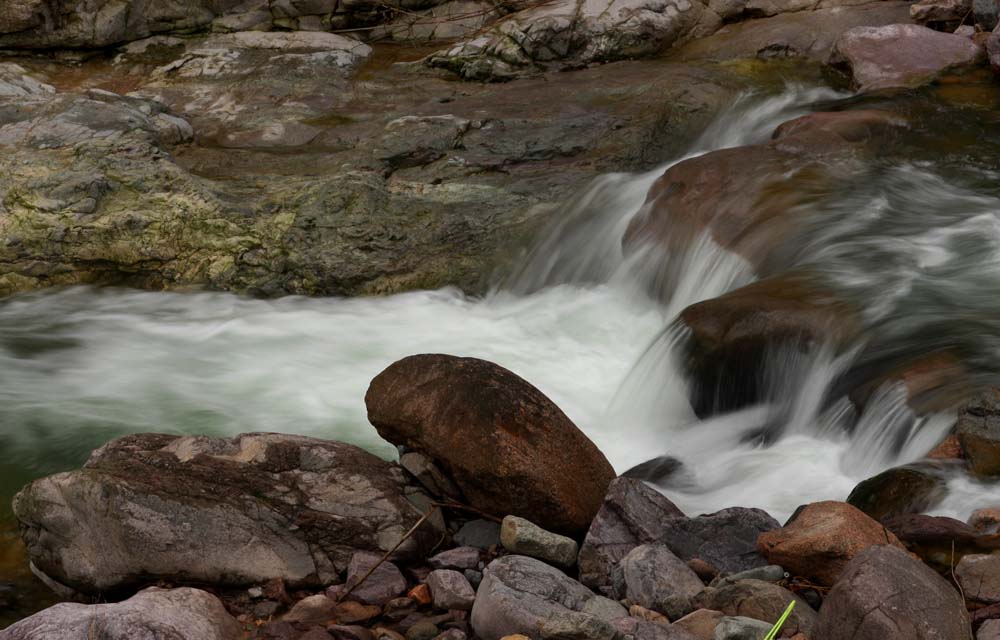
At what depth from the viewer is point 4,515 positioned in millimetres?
4859

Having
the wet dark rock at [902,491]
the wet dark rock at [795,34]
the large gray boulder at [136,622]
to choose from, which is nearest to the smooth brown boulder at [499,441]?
the wet dark rock at [902,491]

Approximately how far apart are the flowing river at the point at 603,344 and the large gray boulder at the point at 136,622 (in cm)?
108

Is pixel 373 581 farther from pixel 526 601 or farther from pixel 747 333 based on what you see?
pixel 747 333

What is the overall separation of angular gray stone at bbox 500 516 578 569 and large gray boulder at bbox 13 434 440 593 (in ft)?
1.30

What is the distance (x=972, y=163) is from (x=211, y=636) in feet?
→ 21.5

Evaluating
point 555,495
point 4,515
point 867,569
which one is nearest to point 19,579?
point 4,515

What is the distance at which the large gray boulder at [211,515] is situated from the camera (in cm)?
399

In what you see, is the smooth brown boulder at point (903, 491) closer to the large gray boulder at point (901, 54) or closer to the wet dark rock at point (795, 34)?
the large gray boulder at point (901, 54)

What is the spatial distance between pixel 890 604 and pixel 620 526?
4.13 feet

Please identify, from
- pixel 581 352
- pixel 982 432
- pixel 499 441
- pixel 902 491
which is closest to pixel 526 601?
pixel 499 441

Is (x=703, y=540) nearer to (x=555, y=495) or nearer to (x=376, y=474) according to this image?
(x=555, y=495)

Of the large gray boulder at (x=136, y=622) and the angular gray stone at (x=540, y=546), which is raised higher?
the large gray boulder at (x=136, y=622)

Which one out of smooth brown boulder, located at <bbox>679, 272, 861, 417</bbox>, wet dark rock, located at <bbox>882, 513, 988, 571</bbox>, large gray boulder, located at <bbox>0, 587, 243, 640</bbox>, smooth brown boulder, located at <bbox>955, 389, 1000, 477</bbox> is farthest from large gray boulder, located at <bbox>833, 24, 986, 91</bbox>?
large gray boulder, located at <bbox>0, 587, 243, 640</bbox>

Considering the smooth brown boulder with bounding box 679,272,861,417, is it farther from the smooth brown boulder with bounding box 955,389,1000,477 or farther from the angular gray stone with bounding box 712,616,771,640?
the angular gray stone with bounding box 712,616,771,640
